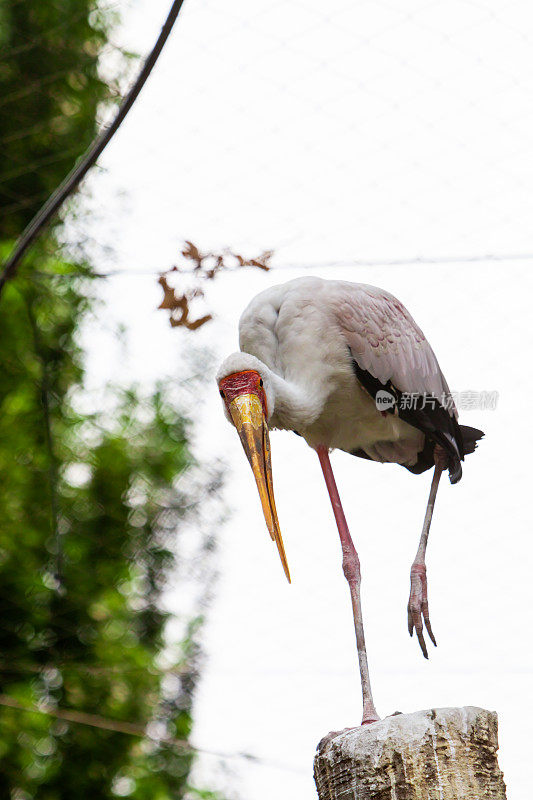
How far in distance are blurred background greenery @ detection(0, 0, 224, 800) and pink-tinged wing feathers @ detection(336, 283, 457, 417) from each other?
1423mm

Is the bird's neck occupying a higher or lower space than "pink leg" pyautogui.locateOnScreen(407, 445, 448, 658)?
higher

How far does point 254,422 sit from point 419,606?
19.8 inches

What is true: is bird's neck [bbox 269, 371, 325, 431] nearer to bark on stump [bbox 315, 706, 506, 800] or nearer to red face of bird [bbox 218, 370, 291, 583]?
red face of bird [bbox 218, 370, 291, 583]

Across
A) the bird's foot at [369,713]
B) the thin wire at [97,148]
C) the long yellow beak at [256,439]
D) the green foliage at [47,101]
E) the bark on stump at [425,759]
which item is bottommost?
the bark on stump at [425,759]

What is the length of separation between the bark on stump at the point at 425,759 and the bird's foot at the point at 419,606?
0.71 m

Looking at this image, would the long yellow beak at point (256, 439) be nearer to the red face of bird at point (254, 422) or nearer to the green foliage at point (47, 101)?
the red face of bird at point (254, 422)

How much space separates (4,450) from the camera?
11.6ft

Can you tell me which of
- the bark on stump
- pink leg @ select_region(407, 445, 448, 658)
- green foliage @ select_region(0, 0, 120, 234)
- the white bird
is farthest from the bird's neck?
green foliage @ select_region(0, 0, 120, 234)

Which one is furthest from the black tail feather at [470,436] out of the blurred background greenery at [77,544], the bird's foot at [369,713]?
the blurred background greenery at [77,544]

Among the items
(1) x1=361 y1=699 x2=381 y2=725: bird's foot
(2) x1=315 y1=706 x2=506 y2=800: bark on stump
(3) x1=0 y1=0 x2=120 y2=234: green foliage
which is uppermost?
(3) x1=0 y1=0 x2=120 y2=234: green foliage

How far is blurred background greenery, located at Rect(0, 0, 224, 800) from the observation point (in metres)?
3.43

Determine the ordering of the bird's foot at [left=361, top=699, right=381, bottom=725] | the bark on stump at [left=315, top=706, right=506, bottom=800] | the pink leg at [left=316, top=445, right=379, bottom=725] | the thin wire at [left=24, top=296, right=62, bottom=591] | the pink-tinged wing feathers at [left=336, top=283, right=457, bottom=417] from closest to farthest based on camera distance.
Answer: the bark on stump at [left=315, top=706, right=506, bottom=800] < the bird's foot at [left=361, top=699, right=381, bottom=725] < the pink leg at [left=316, top=445, right=379, bottom=725] < the pink-tinged wing feathers at [left=336, top=283, right=457, bottom=417] < the thin wire at [left=24, top=296, right=62, bottom=591]

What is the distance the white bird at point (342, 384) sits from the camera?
185 cm

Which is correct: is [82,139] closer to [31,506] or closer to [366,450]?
[31,506]
